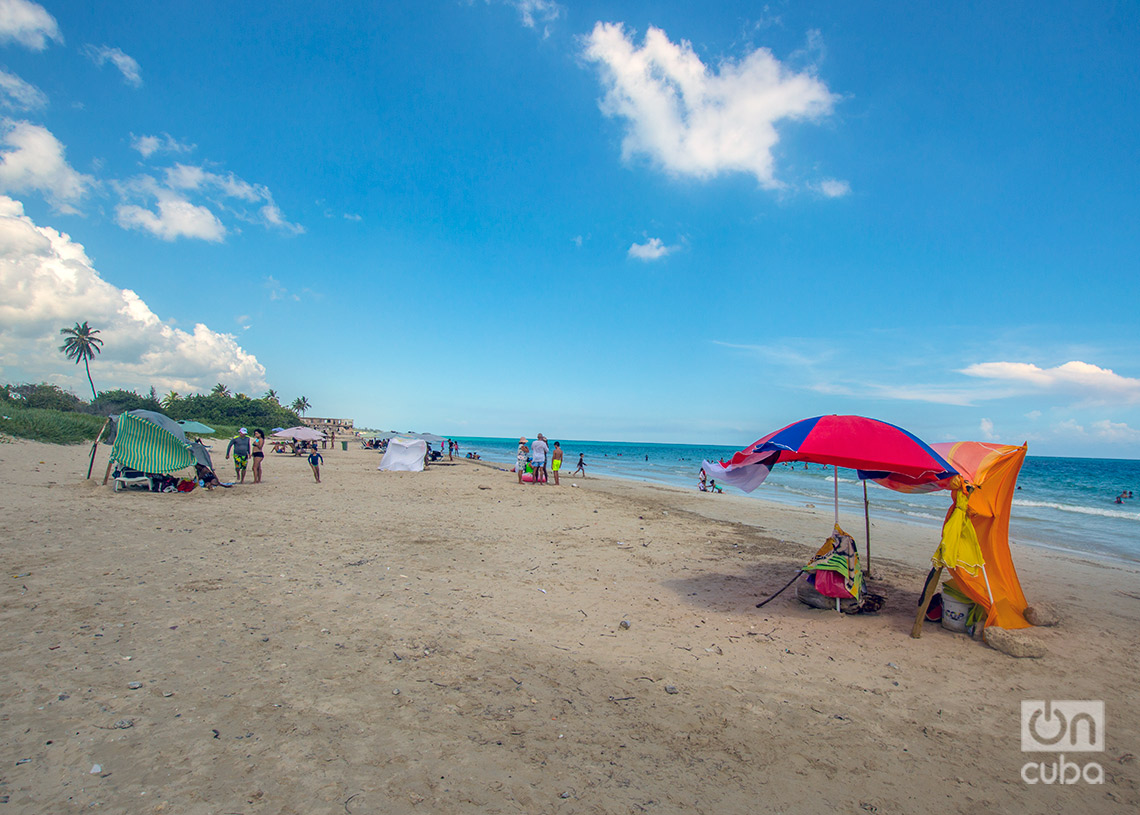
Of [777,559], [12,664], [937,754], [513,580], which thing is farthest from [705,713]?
[777,559]

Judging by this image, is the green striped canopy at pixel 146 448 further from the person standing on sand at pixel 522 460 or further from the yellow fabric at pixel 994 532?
the yellow fabric at pixel 994 532

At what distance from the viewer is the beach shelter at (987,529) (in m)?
5.69

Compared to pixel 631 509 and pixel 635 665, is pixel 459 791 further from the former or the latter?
pixel 631 509

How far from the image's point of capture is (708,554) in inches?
404

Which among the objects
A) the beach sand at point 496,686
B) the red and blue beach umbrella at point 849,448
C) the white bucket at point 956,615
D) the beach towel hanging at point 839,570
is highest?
the red and blue beach umbrella at point 849,448

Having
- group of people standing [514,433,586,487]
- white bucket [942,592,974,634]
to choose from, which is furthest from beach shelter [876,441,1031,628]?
group of people standing [514,433,586,487]

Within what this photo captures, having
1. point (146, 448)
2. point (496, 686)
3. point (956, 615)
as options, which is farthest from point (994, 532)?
point (146, 448)

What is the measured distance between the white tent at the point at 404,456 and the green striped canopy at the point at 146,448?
12195mm

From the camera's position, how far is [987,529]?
585cm

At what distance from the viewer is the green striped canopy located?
1352 centimetres

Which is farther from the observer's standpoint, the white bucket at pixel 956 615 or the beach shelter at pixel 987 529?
the white bucket at pixel 956 615

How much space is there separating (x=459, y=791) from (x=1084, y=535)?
77.0ft

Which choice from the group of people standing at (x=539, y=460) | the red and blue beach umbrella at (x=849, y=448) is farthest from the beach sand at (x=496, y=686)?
the group of people standing at (x=539, y=460)

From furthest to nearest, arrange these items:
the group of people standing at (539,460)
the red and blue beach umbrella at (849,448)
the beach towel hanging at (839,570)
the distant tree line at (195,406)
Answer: the distant tree line at (195,406) < the group of people standing at (539,460) < the beach towel hanging at (839,570) < the red and blue beach umbrella at (849,448)
